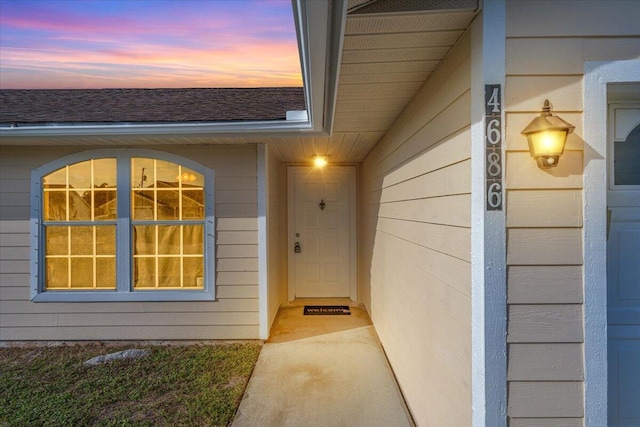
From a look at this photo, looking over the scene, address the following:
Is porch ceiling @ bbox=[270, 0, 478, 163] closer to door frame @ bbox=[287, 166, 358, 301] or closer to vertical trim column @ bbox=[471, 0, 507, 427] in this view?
vertical trim column @ bbox=[471, 0, 507, 427]

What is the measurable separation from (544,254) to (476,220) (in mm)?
291

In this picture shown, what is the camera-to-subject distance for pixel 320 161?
15.1ft

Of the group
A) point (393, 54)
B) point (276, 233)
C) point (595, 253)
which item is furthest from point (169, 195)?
point (595, 253)

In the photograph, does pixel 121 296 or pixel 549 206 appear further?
pixel 121 296

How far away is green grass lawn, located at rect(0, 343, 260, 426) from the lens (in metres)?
2.25

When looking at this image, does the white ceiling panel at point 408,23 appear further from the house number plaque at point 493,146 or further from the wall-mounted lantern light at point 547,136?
the wall-mounted lantern light at point 547,136

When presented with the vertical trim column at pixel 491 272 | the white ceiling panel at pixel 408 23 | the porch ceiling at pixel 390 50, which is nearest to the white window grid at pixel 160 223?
the porch ceiling at pixel 390 50

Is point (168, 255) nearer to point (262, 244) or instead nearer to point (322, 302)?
point (262, 244)

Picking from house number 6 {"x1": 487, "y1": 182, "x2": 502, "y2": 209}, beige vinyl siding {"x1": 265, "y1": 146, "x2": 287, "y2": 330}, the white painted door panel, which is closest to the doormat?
the white painted door panel

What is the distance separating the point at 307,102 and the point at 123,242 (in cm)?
262

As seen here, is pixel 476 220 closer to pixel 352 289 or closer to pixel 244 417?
pixel 244 417

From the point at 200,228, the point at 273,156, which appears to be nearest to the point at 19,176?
the point at 200,228

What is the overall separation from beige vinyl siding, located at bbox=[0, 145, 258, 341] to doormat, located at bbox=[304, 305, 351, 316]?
111 centimetres

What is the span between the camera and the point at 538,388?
1.29 m
